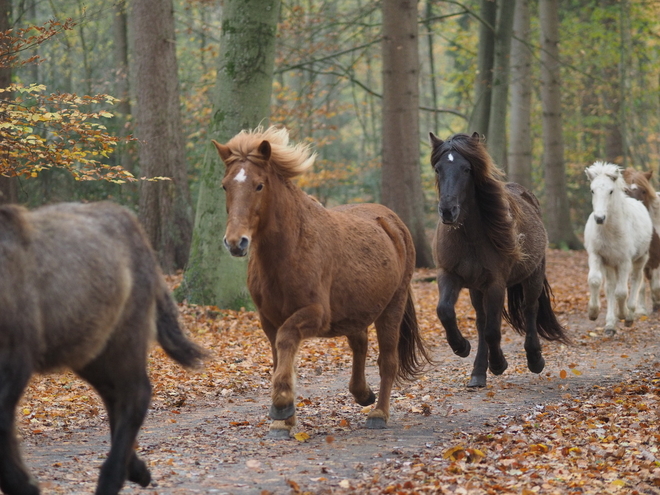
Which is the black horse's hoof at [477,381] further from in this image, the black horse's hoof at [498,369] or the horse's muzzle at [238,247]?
the horse's muzzle at [238,247]

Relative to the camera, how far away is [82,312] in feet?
13.8

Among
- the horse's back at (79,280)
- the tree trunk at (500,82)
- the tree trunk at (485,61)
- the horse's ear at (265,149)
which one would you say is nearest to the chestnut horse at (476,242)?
the horse's ear at (265,149)

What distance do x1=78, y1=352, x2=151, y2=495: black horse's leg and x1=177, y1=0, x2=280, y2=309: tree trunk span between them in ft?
27.2

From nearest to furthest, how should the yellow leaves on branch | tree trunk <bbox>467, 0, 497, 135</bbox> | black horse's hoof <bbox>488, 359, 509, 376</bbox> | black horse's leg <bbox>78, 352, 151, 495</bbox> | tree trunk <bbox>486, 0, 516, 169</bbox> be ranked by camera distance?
black horse's leg <bbox>78, 352, 151, 495</bbox>, the yellow leaves on branch, black horse's hoof <bbox>488, 359, 509, 376</bbox>, tree trunk <bbox>486, 0, 516, 169</bbox>, tree trunk <bbox>467, 0, 497, 135</bbox>

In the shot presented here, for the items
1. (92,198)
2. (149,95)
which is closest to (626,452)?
(149,95)

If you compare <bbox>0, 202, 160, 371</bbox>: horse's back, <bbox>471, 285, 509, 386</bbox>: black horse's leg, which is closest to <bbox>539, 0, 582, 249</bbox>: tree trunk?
<bbox>471, 285, 509, 386</bbox>: black horse's leg

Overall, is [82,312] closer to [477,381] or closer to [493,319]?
[493,319]

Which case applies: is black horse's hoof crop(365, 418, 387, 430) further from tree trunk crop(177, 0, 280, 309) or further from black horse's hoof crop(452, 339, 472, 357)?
tree trunk crop(177, 0, 280, 309)

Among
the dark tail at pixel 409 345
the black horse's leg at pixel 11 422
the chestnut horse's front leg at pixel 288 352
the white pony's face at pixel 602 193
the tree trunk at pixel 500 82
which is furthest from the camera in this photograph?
the tree trunk at pixel 500 82

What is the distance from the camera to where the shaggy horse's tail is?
401 inches

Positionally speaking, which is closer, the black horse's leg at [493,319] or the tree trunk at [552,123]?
the black horse's leg at [493,319]

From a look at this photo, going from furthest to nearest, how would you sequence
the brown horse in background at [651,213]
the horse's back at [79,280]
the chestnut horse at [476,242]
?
the brown horse in background at [651,213] → the chestnut horse at [476,242] → the horse's back at [79,280]

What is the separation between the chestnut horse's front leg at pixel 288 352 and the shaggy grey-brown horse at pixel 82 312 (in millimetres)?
1351

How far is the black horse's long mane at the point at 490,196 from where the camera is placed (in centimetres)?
852
